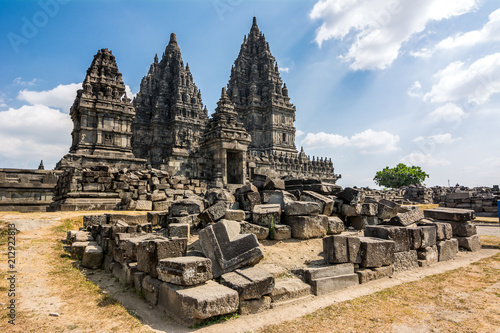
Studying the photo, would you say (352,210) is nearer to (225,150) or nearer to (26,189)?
(225,150)

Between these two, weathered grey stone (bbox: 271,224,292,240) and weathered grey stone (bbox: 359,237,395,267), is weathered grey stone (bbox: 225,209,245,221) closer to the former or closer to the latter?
weathered grey stone (bbox: 271,224,292,240)

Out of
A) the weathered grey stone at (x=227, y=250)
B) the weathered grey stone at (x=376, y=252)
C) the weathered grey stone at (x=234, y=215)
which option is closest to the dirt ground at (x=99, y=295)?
the weathered grey stone at (x=376, y=252)

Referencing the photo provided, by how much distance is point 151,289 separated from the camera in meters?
4.28

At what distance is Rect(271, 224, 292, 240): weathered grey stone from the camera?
681 cm

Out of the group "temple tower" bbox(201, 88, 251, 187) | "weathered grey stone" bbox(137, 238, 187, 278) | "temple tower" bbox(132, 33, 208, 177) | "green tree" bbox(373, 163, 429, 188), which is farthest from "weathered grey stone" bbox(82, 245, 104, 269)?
"green tree" bbox(373, 163, 429, 188)

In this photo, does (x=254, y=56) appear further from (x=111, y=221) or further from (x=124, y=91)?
(x=111, y=221)

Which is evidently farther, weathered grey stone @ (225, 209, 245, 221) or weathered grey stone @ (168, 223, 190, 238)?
weathered grey stone @ (225, 209, 245, 221)

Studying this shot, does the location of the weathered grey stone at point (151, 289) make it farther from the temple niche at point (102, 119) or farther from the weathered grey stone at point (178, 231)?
the temple niche at point (102, 119)

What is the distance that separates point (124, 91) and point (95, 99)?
2.71 meters

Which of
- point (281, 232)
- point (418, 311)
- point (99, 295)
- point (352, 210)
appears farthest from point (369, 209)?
point (99, 295)

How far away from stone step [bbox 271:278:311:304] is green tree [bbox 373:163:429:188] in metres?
54.2

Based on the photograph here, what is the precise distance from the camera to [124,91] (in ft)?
75.5

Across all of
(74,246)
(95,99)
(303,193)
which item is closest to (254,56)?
(95,99)

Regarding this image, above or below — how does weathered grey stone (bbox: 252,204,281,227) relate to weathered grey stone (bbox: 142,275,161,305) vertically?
above
